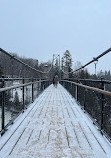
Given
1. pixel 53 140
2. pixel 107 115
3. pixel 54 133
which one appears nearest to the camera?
pixel 53 140

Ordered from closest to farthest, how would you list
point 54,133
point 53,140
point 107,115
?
point 53,140 < point 107,115 < point 54,133

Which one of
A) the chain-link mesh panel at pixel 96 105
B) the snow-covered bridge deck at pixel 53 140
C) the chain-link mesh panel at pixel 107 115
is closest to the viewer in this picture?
the snow-covered bridge deck at pixel 53 140

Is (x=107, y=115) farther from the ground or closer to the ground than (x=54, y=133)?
farther from the ground

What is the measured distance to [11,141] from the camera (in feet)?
9.60

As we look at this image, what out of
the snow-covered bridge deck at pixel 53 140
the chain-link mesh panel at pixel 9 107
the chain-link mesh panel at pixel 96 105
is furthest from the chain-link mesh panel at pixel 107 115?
the chain-link mesh panel at pixel 9 107

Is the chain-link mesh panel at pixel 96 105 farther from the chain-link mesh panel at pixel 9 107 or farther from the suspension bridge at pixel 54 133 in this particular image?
the chain-link mesh panel at pixel 9 107

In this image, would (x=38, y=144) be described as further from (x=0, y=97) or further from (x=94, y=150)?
(x=0, y=97)

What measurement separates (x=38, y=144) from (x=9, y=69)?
92.2 inches

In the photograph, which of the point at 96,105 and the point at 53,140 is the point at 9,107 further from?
A: the point at 96,105

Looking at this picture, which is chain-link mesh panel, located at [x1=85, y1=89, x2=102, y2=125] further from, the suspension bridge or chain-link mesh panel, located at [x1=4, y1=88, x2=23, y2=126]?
chain-link mesh panel, located at [x1=4, y1=88, x2=23, y2=126]

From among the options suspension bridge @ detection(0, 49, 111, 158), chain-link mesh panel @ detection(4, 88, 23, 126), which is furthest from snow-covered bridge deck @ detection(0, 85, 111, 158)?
chain-link mesh panel @ detection(4, 88, 23, 126)

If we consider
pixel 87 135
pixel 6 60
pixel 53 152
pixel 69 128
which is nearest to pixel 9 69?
pixel 6 60

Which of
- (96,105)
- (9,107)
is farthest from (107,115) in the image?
(9,107)

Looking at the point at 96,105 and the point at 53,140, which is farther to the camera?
the point at 96,105
